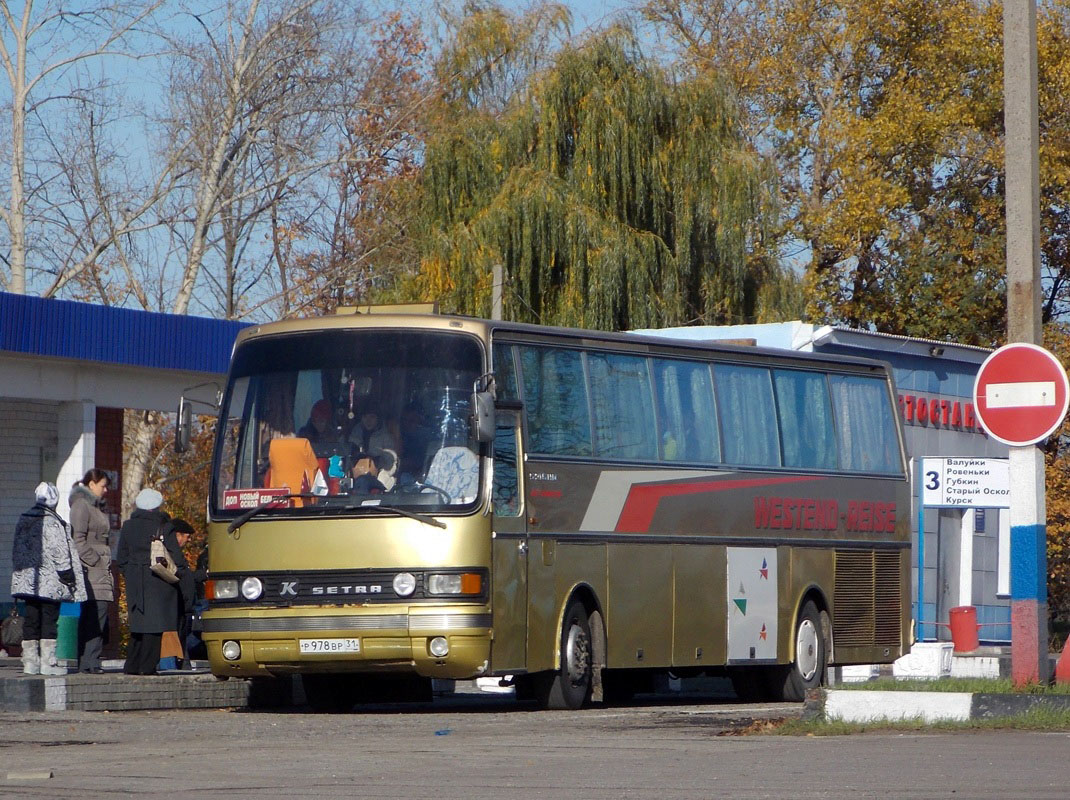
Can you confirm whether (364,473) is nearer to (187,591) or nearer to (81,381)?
(187,591)

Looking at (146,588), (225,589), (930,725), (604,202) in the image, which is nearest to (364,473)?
(225,589)

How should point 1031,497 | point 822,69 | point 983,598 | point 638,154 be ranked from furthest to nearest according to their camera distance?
point 822,69
point 638,154
point 983,598
point 1031,497

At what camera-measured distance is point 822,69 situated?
46688 millimetres

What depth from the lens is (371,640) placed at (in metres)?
15.1

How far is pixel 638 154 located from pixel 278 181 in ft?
24.0

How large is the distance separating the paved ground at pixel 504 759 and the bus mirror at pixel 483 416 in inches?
80.5

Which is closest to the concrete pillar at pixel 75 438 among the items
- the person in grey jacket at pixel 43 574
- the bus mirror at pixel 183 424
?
the person in grey jacket at pixel 43 574

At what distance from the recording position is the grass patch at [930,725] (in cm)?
1220

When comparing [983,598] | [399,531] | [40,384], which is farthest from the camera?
[983,598]

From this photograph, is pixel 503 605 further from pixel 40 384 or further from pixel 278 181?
pixel 278 181

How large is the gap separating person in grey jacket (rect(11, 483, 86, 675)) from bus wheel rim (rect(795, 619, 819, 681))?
6599mm

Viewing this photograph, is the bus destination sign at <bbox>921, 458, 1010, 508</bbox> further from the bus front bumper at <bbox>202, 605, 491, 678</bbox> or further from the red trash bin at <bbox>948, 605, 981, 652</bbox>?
the bus front bumper at <bbox>202, 605, 491, 678</bbox>

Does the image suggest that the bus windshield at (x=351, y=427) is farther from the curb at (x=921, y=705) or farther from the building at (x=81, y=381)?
the building at (x=81, y=381)

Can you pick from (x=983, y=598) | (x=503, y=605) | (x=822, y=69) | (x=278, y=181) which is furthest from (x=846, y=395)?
(x=822, y=69)
